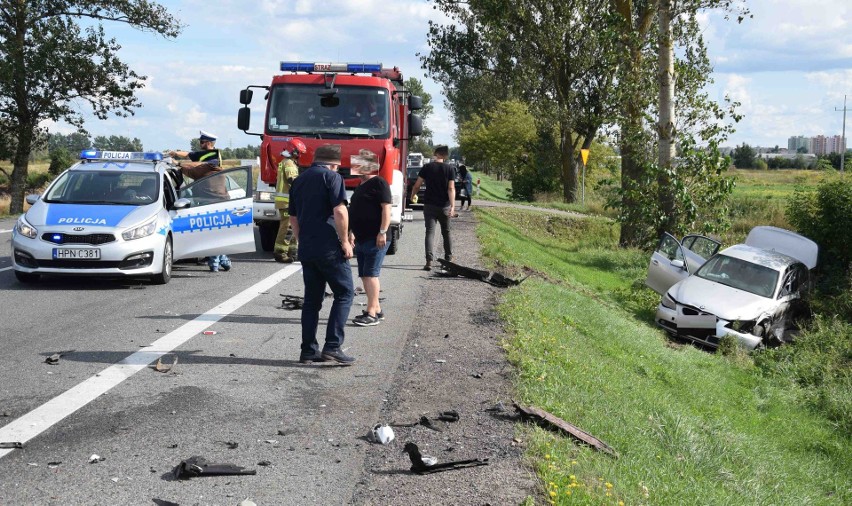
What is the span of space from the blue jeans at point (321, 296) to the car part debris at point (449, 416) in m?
1.79

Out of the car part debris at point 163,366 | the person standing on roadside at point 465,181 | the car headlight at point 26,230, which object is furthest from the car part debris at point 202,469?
the person standing on roadside at point 465,181

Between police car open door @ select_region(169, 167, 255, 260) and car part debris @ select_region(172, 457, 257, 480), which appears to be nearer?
car part debris @ select_region(172, 457, 257, 480)

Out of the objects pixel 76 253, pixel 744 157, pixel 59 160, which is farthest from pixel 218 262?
pixel 744 157

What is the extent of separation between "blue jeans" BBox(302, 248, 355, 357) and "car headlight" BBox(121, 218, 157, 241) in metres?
5.17


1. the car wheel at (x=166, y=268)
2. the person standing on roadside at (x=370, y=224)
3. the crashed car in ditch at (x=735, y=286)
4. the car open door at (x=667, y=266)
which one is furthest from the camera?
the car open door at (x=667, y=266)

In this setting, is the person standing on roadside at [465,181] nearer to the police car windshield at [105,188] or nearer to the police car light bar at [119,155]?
the police car light bar at [119,155]

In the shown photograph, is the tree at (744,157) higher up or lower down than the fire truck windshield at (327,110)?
higher up

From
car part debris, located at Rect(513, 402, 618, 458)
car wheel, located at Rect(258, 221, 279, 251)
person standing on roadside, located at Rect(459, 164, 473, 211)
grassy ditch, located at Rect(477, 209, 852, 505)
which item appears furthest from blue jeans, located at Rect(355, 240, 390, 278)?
person standing on roadside, located at Rect(459, 164, 473, 211)

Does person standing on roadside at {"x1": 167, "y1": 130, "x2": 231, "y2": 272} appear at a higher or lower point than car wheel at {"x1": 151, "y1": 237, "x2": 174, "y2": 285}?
higher

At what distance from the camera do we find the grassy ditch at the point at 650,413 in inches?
240

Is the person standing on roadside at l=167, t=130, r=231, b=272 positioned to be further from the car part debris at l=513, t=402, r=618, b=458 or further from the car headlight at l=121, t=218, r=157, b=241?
the car part debris at l=513, t=402, r=618, b=458

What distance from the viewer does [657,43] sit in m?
23.9

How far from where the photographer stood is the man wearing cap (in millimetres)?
8109

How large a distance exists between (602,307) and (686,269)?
2510 millimetres
